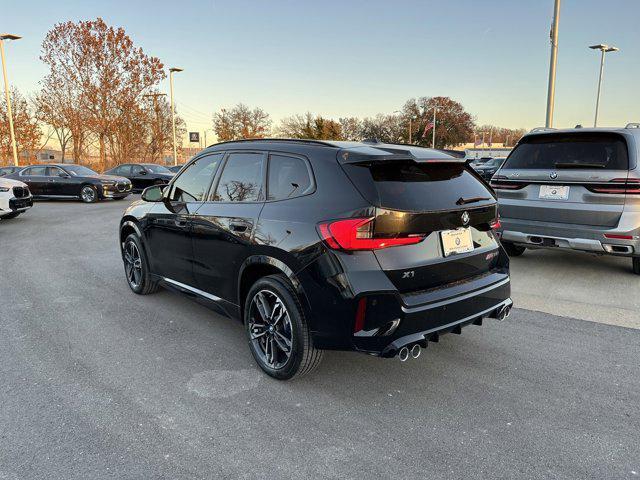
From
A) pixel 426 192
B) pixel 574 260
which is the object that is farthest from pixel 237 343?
pixel 574 260

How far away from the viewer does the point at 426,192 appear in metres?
3.10

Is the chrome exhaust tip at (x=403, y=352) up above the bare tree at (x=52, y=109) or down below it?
below

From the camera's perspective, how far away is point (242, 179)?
3.77 metres

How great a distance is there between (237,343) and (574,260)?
559cm

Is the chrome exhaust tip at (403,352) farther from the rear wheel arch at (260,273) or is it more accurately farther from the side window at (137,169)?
the side window at (137,169)

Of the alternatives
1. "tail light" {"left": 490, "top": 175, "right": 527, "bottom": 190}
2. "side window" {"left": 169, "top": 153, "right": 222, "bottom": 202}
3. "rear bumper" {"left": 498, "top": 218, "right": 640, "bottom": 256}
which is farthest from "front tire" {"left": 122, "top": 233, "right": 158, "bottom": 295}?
"tail light" {"left": 490, "top": 175, "right": 527, "bottom": 190}

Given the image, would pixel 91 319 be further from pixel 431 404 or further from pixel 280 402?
pixel 431 404

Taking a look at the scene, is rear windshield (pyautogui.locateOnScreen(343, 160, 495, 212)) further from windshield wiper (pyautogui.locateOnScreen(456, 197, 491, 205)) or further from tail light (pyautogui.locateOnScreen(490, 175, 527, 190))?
tail light (pyautogui.locateOnScreen(490, 175, 527, 190))

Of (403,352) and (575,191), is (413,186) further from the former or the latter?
(575,191)

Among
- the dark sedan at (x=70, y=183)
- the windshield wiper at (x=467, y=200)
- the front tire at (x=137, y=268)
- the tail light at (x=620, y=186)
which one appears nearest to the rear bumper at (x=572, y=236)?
the tail light at (x=620, y=186)

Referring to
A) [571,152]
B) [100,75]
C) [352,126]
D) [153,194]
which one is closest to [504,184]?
[571,152]

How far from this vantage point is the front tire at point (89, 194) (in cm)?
1788

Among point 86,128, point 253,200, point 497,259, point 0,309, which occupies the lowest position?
point 0,309

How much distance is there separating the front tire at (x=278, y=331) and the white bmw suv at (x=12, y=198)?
35.0ft
